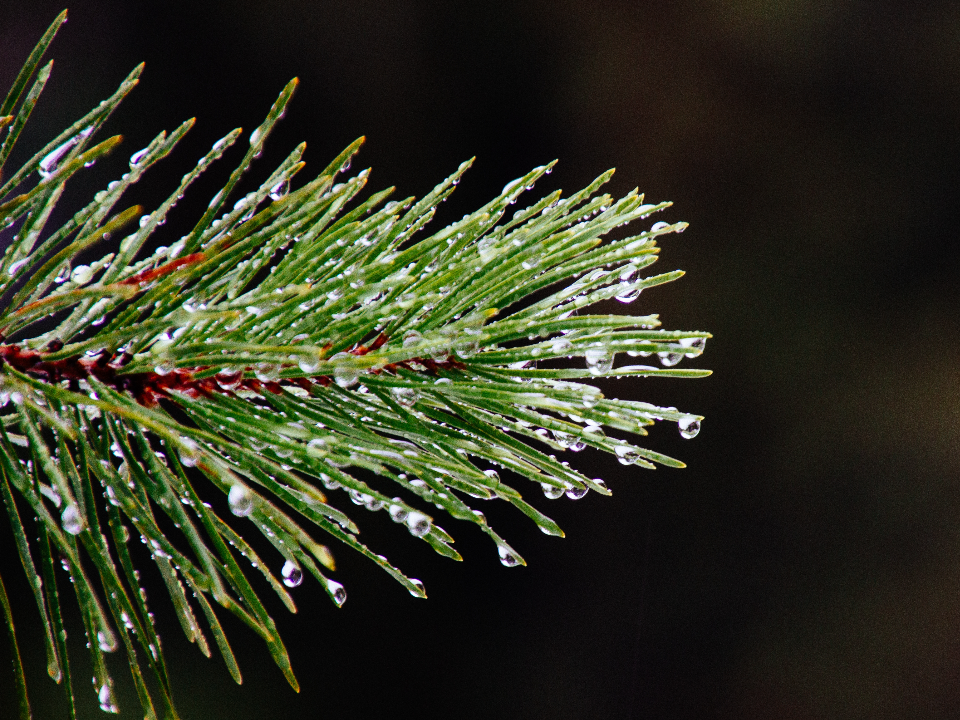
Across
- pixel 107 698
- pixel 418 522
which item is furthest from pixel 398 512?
pixel 107 698

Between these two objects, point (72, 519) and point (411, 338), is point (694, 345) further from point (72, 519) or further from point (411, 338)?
point (72, 519)

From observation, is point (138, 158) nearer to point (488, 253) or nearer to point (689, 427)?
point (488, 253)

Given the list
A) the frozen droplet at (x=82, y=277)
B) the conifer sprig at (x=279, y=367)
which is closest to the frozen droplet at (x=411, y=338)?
Answer: the conifer sprig at (x=279, y=367)

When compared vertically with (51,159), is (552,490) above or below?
below

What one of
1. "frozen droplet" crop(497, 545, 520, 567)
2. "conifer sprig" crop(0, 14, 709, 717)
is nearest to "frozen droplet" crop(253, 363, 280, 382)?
"conifer sprig" crop(0, 14, 709, 717)

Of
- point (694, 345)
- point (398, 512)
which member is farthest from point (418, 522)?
point (694, 345)

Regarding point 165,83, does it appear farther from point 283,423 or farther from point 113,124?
point 283,423

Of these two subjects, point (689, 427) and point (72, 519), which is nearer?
point (72, 519)

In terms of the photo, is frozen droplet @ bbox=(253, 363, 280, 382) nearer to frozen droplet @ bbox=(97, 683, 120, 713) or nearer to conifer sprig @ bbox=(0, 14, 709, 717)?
conifer sprig @ bbox=(0, 14, 709, 717)
